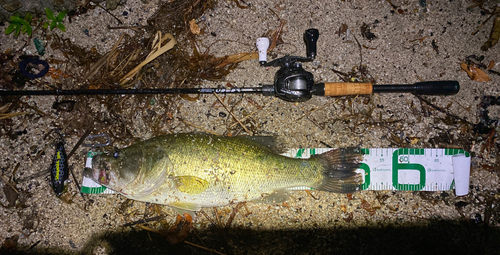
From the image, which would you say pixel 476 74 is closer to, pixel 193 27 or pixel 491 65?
pixel 491 65

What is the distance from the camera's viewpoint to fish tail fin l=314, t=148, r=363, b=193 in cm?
284

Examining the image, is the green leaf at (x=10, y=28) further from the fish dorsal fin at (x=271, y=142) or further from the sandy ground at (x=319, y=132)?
the fish dorsal fin at (x=271, y=142)

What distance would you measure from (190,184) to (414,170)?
270 cm

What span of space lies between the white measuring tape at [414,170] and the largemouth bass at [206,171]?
1.55 feet

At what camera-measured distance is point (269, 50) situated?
11.1ft

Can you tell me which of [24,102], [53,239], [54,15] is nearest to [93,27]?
[54,15]

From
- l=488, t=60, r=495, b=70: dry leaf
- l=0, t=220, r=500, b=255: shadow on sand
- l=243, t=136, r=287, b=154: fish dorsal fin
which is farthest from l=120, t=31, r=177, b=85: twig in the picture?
l=488, t=60, r=495, b=70: dry leaf

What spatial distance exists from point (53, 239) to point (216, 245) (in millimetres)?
2118

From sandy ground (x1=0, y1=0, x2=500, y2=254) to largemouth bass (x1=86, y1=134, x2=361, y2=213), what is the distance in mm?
490

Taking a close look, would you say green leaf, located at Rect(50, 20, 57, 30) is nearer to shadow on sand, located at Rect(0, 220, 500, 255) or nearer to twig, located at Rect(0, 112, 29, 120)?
twig, located at Rect(0, 112, 29, 120)

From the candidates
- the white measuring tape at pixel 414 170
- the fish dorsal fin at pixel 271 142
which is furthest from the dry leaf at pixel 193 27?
the white measuring tape at pixel 414 170

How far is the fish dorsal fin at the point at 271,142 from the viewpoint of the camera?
2918 millimetres

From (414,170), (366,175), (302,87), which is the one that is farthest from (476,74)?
(302,87)

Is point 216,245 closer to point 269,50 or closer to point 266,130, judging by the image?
point 266,130
